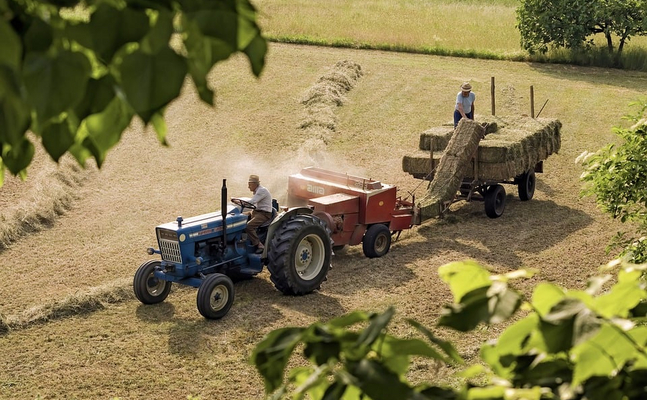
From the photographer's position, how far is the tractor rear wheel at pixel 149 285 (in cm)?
1151

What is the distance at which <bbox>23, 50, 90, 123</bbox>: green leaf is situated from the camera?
1.46 m

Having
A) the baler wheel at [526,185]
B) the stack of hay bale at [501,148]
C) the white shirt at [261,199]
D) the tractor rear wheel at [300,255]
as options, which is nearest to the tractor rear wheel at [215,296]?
the tractor rear wheel at [300,255]

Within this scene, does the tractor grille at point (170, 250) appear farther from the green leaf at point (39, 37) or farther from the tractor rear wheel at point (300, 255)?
the green leaf at point (39, 37)

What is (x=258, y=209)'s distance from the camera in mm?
12016

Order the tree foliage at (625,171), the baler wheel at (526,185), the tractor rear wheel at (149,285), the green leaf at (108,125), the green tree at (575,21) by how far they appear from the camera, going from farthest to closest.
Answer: the green tree at (575,21), the baler wheel at (526,185), the tractor rear wheel at (149,285), the tree foliage at (625,171), the green leaf at (108,125)

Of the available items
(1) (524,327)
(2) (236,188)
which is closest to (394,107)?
(2) (236,188)

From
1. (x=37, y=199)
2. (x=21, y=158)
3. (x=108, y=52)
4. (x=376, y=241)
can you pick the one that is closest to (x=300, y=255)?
(x=376, y=241)

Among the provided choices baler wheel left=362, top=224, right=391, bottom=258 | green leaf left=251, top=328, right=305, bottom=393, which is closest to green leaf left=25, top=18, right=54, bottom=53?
green leaf left=251, top=328, right=305, bottom=393

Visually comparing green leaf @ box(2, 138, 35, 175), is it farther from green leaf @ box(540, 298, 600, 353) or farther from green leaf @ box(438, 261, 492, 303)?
green leaf @ box(540, 298, 600, 353)

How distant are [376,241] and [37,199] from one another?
616 cm

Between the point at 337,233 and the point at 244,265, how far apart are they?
1536 millimetres

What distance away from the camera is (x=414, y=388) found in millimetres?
1791

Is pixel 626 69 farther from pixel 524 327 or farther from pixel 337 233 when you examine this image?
pixel 524 327

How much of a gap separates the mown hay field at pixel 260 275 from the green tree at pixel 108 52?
7372mm
